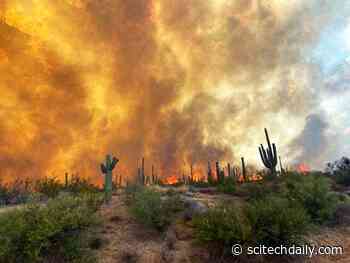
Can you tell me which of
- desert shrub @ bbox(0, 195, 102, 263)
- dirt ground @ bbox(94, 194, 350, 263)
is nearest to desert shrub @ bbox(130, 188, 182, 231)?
dirt ground @ bbox(94, 194, 350, 263)

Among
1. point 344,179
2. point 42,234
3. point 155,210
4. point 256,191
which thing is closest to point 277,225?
point 155,210

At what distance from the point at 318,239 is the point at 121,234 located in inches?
257

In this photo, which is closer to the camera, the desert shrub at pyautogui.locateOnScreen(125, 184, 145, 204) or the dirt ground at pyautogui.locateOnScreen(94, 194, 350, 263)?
the dirt ground at pyautogui.locateOnScreen(94, 194, 350, 263)

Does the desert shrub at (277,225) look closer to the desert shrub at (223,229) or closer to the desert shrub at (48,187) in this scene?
the desert shrub at (223,229)

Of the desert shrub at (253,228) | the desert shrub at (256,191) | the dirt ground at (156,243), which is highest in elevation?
the desert shrub at (256,191)

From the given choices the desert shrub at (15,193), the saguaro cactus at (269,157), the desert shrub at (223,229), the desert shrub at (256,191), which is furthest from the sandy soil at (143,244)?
the saguaro cactus at (269,157)

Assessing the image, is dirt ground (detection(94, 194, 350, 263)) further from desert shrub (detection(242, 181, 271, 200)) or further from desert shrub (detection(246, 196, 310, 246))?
desert shrub (detection(242, 181, 271, 200))

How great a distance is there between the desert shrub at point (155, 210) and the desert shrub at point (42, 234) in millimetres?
1989

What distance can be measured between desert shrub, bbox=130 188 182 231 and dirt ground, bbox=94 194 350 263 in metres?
0.31

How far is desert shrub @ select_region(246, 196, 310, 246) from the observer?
8.17 m

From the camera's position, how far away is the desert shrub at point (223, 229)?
25.9ft

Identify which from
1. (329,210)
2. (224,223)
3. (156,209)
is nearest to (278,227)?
(224,223)

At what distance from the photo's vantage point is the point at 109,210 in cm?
1204

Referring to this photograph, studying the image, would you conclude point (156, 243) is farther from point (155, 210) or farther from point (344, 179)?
point (344, 179)
